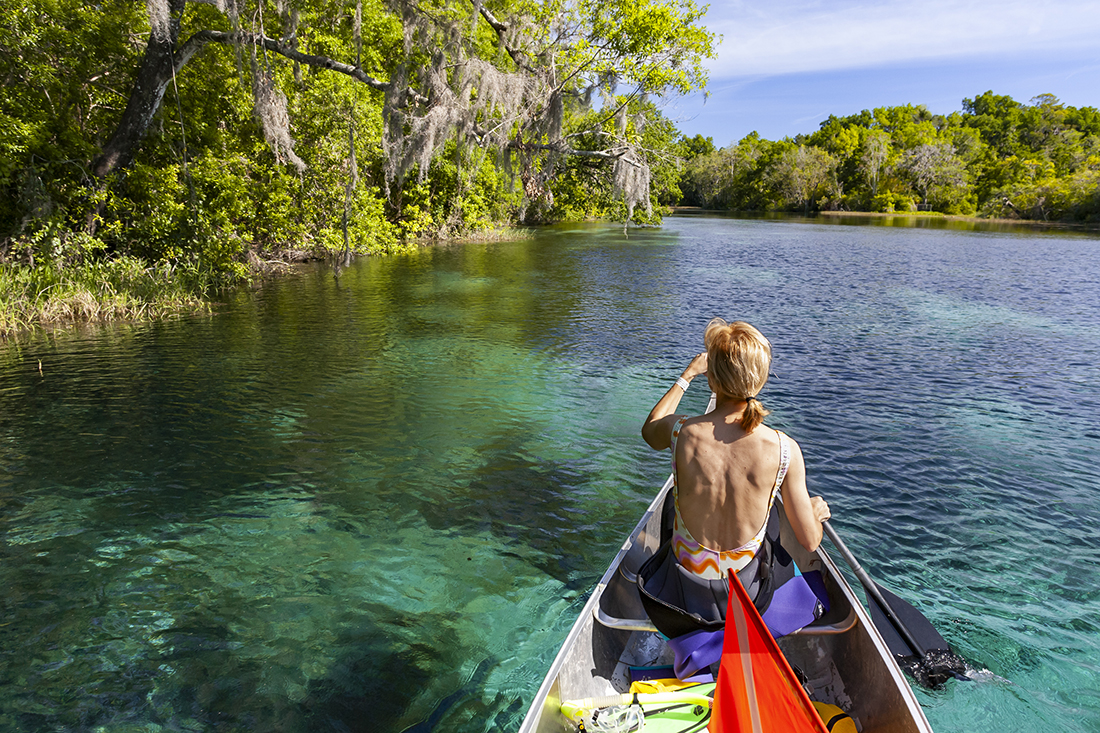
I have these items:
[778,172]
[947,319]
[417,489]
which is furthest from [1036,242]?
[778,172]

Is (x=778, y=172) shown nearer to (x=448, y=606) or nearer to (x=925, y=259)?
(x=925, y=259)

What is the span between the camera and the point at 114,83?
14766 millimetres

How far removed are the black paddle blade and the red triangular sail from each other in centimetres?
173

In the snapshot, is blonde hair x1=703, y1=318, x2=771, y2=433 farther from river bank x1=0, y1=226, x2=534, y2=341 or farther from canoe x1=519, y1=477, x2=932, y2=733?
river bank x1=0, y1=226, x2=534, y2=341

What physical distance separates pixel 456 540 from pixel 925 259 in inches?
1167

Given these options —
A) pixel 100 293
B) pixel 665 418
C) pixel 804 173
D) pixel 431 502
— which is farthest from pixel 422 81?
pixel 804 173

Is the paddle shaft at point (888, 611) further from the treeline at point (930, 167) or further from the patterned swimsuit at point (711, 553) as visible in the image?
the treeline at point (930, 167)

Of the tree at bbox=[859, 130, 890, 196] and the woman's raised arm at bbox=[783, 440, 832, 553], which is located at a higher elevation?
the tree at bbox=[859, 130, 890, 196]

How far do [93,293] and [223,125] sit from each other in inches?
238

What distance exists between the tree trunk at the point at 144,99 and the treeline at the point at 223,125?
34 millimetres

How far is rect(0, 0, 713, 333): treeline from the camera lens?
13.0 meters

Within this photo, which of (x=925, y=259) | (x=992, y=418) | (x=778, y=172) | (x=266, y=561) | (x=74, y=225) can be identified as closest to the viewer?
(x=266, y=561)

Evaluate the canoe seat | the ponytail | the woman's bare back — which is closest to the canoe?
the canoe seat

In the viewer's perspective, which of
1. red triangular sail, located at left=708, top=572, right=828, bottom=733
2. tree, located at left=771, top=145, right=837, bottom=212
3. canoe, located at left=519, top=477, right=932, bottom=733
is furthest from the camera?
tree, located at left=771, top=145, right=837, bottom=212
